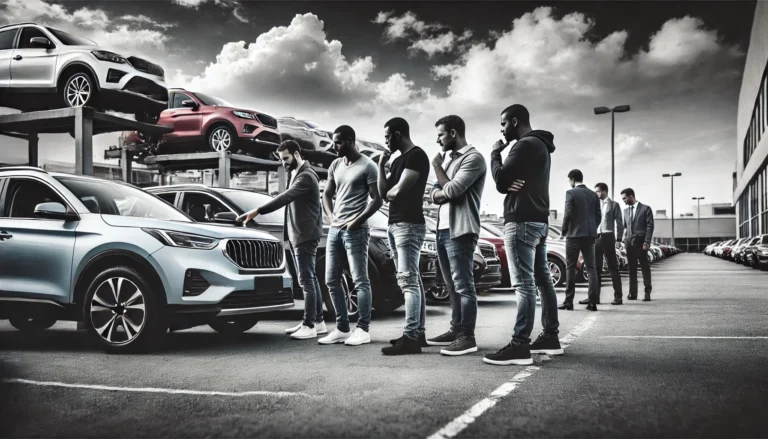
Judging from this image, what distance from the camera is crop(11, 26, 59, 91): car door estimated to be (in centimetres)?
1116

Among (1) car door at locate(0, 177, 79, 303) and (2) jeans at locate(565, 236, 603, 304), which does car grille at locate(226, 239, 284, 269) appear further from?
(2) jeans at locate(565, 236, 603, 304)

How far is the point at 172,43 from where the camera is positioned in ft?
48.5

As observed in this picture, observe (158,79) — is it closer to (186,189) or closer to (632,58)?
(186,189)

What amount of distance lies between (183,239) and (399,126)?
2.11m

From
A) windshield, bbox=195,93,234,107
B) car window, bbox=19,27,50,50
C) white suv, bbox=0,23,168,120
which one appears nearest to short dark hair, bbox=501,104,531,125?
white suv, bbox=0,23,168,120

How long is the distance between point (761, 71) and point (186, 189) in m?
44.1

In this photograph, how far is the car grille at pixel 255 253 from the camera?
6.10 metres

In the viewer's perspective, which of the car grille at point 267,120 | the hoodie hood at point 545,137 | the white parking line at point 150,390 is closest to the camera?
the white parking line at point 150,390

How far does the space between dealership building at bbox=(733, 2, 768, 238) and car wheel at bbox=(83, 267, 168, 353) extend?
42272 mm

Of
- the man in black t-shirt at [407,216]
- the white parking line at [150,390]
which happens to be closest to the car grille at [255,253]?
the man in black t-shirt at [407,216]

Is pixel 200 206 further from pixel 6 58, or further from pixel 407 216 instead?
pixel 6 58

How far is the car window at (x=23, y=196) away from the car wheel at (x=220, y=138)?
8.01 meters

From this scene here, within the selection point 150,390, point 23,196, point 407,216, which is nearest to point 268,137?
point 23,196

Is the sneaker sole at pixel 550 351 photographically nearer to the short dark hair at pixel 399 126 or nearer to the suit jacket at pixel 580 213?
the short dark hair at pixel 399 126
